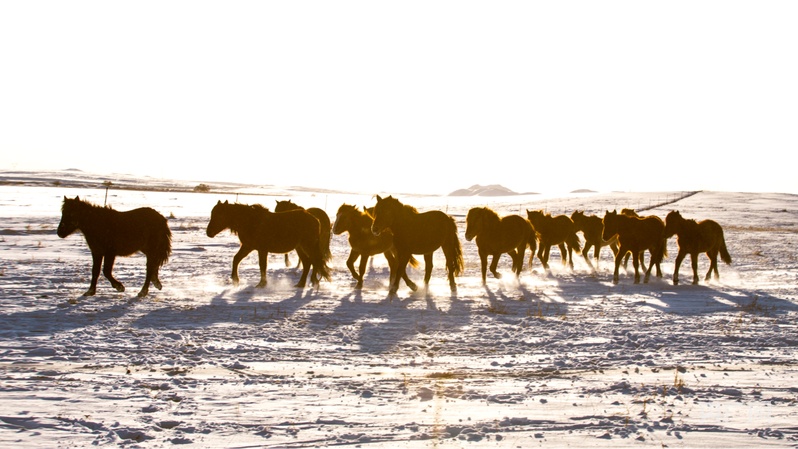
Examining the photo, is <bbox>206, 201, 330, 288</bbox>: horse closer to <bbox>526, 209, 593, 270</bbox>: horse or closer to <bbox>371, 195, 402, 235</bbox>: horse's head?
<bbox>371, 195, 402, 235</bbox>: horse's head

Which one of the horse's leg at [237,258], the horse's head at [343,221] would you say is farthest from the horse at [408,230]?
the horse's leg at [237,258]

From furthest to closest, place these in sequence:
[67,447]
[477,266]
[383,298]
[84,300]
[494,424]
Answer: [477,266]
[383,298]
[84,300]
[494,424]
[67,447]

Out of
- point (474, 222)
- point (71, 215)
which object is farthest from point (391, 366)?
point (474, 222)

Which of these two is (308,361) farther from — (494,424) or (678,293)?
(678,293)

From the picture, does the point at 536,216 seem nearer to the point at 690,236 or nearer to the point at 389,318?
the point at 690,236

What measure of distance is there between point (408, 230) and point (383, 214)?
0.66m

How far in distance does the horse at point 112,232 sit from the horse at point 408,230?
4177 millimetres

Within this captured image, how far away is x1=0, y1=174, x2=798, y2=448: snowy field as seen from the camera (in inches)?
222

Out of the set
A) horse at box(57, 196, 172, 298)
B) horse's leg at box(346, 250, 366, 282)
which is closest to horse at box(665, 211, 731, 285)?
horse's leg at box(346, 250, 366, 282)

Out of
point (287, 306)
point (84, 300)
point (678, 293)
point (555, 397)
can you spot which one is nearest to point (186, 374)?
point (555, 397)

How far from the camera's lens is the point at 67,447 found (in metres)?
5.17

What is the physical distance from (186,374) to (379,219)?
7087 millimetres

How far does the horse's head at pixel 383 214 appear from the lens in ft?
44.8

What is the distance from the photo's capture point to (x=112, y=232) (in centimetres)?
1230
